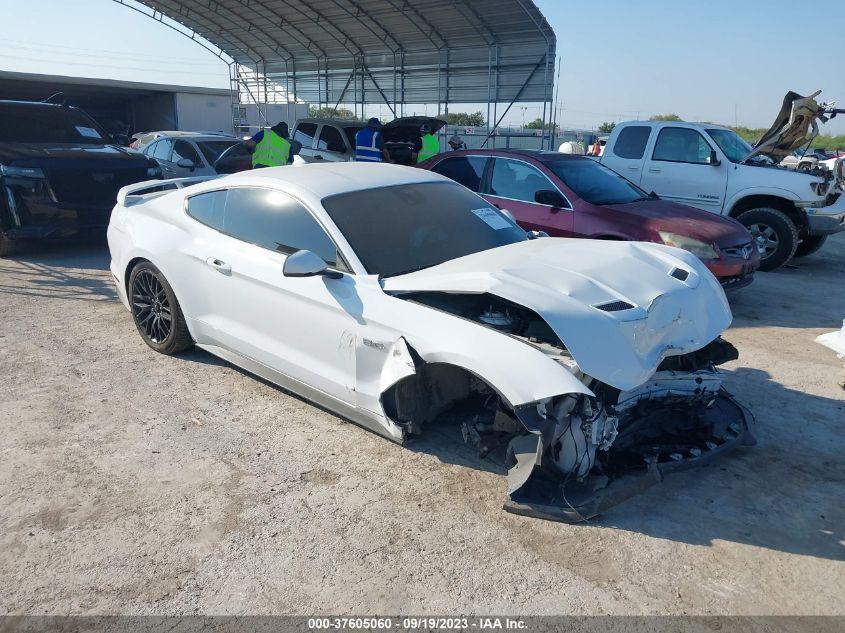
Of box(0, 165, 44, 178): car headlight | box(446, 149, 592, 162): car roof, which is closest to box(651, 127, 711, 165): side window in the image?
box(446, 149, 592, 162): car roof

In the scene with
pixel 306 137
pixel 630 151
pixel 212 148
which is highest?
pixel 306 137

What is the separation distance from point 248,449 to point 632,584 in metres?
2.28

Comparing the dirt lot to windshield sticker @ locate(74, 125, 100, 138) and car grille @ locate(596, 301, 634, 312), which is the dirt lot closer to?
car grille @ locate(596, 301, 634, 312)

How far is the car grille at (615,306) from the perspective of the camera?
323cm

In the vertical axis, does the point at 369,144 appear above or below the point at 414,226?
above

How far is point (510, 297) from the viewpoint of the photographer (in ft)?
10.5

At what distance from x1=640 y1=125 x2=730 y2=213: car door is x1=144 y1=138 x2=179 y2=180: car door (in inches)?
331

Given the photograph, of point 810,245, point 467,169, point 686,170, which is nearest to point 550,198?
point 467,169

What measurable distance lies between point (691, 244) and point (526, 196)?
1.81 metres

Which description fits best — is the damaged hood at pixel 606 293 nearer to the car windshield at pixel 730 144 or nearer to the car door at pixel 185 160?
the car windshield at pixel 730 144

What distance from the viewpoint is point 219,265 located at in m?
4.45

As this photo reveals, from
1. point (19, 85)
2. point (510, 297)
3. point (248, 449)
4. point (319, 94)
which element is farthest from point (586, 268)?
point (19, 85)

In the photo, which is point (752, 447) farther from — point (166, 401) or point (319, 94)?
point (319, 94)

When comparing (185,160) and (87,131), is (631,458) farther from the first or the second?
(185,160)
